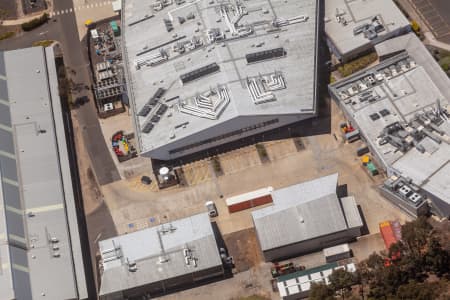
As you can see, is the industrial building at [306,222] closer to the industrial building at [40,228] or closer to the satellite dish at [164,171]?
the satellite dish at [164,171]

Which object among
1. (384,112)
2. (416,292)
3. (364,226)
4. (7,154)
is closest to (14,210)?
(7,154)

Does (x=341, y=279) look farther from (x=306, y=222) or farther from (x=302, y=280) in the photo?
(x=306, y=222)

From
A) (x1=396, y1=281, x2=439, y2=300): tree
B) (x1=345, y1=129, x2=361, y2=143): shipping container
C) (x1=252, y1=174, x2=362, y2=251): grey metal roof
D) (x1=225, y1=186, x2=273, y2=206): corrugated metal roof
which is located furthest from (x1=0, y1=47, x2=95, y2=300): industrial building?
(x1=396, y1=281, x2=439, y2=300): tree

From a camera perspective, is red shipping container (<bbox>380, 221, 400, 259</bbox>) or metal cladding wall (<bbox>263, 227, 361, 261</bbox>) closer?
red shipping container (<bbox>380, 221, 400, 259</bbox>)

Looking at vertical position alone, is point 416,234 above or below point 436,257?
above

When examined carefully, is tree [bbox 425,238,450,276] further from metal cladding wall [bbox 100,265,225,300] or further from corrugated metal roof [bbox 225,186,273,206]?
metal cladding wall [bbox 100,265,225,300]

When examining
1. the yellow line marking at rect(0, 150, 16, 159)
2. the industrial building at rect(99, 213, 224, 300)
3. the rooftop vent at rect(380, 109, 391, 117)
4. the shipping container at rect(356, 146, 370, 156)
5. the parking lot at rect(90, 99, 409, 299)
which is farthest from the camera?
the yellow line marking at rect(0, 150, 16, 159)
